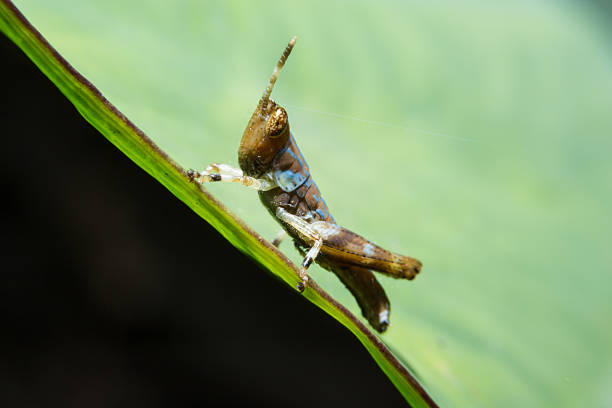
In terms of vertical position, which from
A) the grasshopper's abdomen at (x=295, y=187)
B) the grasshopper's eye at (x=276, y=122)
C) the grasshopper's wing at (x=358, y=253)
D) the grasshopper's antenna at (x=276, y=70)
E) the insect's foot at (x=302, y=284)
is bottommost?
the insect's foot at (x=302, y=284)

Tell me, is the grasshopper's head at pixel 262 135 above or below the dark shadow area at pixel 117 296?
above

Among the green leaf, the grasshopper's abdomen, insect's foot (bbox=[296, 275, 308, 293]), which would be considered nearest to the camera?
the green leaf

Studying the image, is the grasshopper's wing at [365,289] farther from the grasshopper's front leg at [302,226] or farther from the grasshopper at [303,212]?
the grasshopper's front leg at [302,226]

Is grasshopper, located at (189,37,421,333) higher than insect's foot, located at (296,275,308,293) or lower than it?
higher

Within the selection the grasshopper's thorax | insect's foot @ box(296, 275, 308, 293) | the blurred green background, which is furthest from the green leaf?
the grasshopper's thorax

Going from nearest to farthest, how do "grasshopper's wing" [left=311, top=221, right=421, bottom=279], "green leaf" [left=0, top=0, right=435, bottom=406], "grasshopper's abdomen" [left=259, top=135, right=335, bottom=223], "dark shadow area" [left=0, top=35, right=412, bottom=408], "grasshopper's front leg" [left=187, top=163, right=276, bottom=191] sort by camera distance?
"green leaf" [left=0, top=0, right=435, bottom=406], "grasshopper's front leg" [left=187, top=163, right=276, bottom=191], "dark shadow area" [left=0, top=35, right=412, bottom=408], "grasshopper's wing" [left=311, top=221, right=421, bottom=279], "grasshopper's abdomen" [left=259, top=135, right=335, bottom=223]

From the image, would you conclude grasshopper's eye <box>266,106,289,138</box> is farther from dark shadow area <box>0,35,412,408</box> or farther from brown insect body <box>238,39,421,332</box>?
dark shadow area <box>0,35,412,408</box>

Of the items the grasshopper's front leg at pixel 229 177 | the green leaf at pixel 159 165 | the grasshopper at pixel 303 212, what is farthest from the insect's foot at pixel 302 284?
the grasshopper at pixel 303 212

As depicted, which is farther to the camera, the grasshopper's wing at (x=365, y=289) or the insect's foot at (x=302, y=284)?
the grasshopper's wing at (x=365, y=289)

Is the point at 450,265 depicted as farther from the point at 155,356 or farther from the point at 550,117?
the point at 155,356
